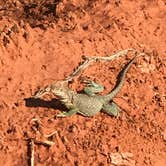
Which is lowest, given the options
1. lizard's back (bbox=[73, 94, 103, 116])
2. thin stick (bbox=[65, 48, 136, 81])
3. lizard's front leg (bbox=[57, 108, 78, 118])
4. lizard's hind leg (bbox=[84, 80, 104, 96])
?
lizard's front leg (bbox=[57, 108, 78, 118])

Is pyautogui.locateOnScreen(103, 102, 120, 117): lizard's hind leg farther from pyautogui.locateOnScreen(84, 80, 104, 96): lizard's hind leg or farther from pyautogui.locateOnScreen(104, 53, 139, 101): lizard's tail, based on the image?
pyautogui.locateOnScreen(84, 80, 104, 96): lizard's hind leg

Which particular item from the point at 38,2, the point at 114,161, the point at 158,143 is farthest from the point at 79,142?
the point at 38,2

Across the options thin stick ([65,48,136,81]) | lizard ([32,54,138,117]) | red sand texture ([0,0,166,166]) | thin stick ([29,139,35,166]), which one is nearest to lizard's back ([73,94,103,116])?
lizard ([32,54,138,117])

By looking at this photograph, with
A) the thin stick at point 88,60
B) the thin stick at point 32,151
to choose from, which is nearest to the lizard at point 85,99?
the thin stick at point 88,60

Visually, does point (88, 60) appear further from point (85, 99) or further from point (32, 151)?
point (32, 151)

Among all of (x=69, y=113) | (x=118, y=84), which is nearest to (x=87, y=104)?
(x=69, y=113)

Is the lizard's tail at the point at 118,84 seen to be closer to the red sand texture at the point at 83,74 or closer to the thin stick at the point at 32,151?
the red sand texture at the point at 83,74

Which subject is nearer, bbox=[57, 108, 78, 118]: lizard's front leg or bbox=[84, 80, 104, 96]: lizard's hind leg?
bbox=[57, 108, 78, 118]: lizard's front leg
